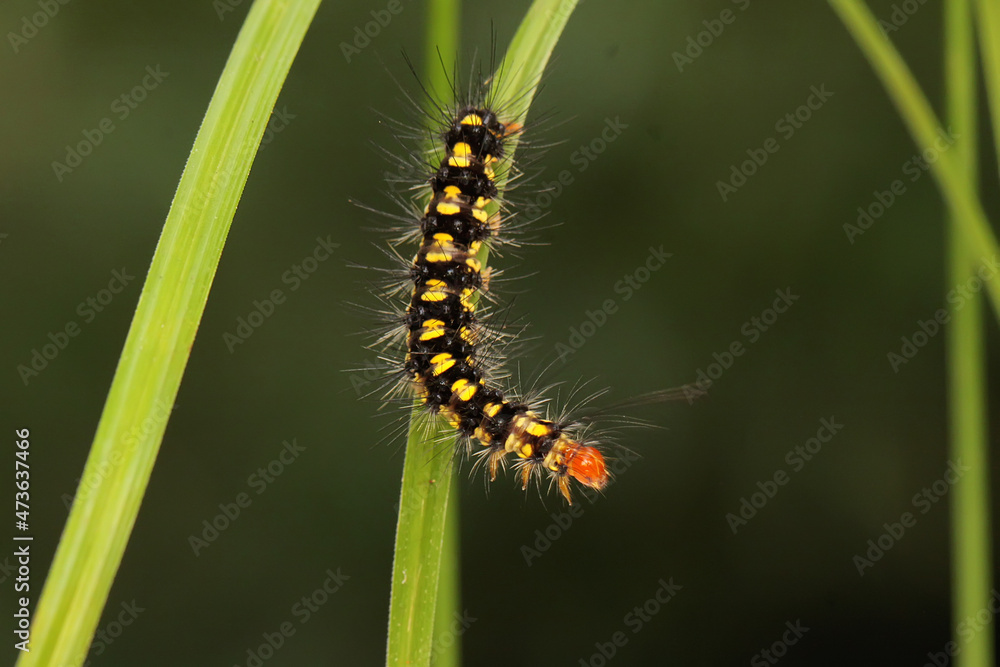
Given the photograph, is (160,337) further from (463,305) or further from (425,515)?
(463,305)

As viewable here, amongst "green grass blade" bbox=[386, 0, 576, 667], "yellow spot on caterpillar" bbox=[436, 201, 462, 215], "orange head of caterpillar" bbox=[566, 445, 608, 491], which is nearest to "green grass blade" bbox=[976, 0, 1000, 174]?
"green grass blade" bbox=[386, 0, 576, 667]

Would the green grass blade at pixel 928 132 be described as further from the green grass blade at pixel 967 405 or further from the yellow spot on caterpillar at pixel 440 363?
the yellow spot on caterpillar at pixel 440 363

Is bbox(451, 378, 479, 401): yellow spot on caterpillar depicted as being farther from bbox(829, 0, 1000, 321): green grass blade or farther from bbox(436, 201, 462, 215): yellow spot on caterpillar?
bbox(829, 0, 1000, 321): green grass blade

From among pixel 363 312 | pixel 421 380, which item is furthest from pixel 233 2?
pixel 421 380

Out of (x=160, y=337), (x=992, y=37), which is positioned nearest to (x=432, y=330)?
(x=160, y=337)

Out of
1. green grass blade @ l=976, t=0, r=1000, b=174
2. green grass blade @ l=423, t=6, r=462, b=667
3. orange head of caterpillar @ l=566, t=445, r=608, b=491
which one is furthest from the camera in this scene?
orange head of caterpillar @ l=566, t=445, r=608, b=491
